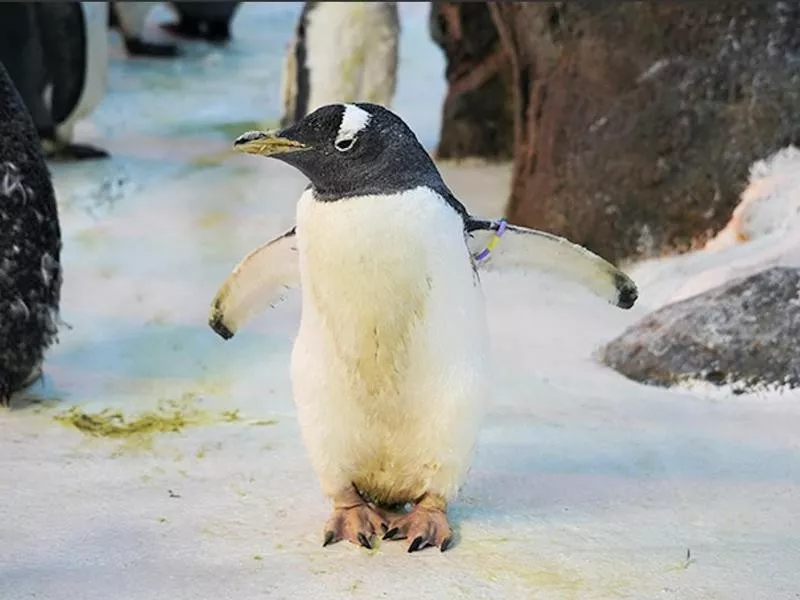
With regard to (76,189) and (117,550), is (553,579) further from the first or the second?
(76,189)

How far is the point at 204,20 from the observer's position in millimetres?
8211

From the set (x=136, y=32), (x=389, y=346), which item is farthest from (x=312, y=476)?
(x=136, y=32)

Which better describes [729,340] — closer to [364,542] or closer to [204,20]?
[364,542]

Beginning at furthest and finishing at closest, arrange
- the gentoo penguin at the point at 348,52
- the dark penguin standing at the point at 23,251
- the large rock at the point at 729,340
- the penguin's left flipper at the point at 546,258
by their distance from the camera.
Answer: the gentoo penguin at the point at 348,52
the large rock at the point at 729,340
the dark penguin standing at the point at 23,251
the penguin's left flipper at the point at 546,258

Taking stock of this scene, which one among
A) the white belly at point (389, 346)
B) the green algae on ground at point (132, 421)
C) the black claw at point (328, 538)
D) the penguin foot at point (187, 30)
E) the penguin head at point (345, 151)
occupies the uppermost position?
the penguin head at point (345, 151)

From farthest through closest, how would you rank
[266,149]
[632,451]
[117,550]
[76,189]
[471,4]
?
[471,4] < [76,189] < [632,451] < [117,550] < [266,149]

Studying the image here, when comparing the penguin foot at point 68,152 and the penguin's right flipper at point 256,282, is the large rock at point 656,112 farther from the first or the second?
the penguin foot at point 68,152

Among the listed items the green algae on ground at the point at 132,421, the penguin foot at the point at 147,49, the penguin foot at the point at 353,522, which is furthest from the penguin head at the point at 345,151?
the penguin foot at the point at 147,49

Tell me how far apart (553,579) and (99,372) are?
1.25 meters

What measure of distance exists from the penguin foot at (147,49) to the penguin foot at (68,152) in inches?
109

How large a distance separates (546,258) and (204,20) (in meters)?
6.89

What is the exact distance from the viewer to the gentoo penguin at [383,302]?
1480mm

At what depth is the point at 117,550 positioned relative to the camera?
5.24 feet

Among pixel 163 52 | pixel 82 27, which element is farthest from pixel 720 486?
pixel 163 52
